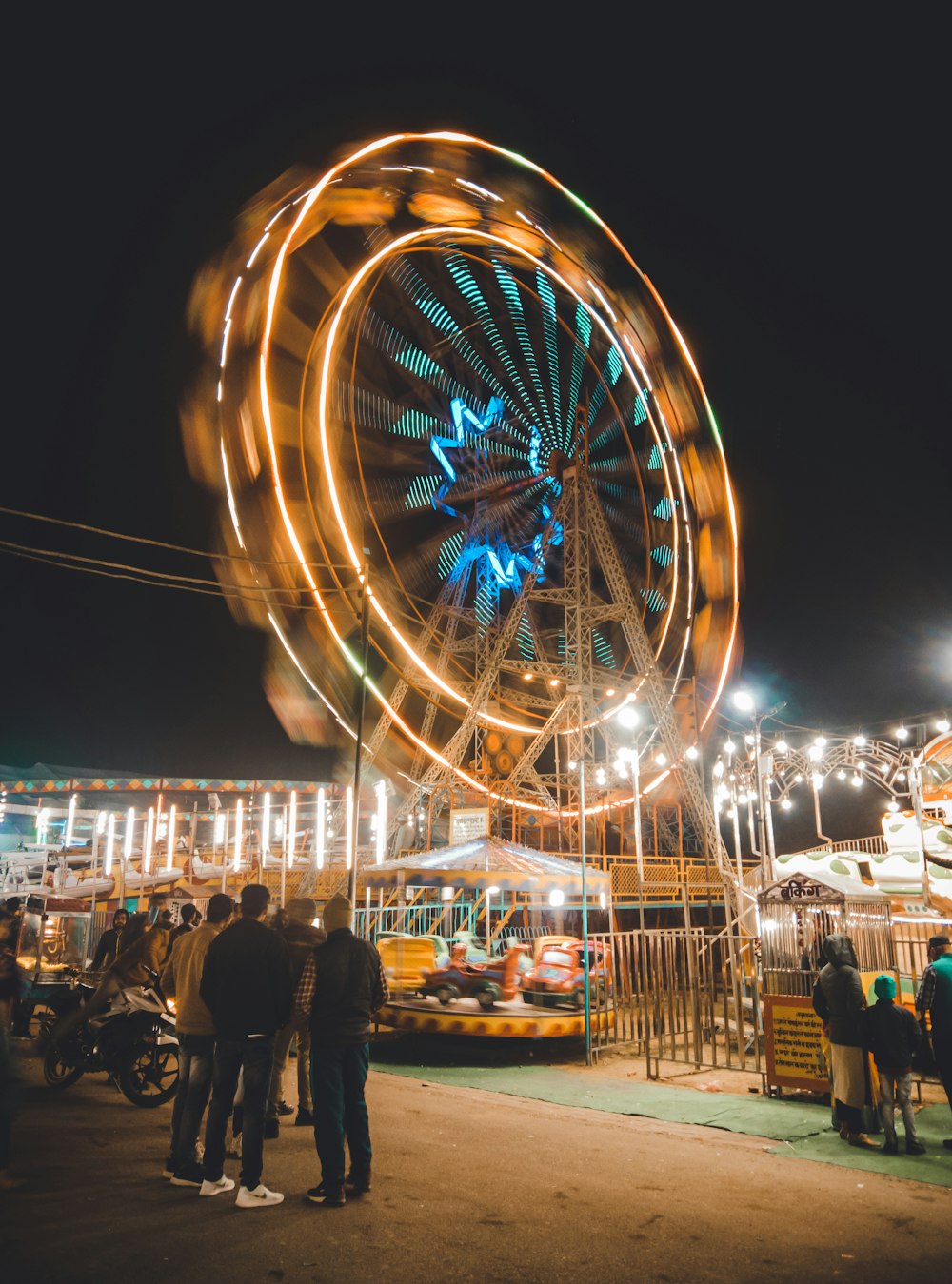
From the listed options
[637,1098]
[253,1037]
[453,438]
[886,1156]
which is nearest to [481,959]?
[637,1098]

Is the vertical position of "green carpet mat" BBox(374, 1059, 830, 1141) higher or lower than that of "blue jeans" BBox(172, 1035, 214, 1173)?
lower

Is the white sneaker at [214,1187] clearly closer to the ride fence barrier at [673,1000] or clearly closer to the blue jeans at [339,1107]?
the blue jeans at [339,1107]

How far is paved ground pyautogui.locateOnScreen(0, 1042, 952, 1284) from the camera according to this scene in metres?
4.02

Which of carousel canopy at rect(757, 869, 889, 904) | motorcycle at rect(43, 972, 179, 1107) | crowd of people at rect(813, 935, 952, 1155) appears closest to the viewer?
crowd of people at rect(813, 935, 952, 1155)

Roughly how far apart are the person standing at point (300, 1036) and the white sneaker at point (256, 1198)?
4.65 ft

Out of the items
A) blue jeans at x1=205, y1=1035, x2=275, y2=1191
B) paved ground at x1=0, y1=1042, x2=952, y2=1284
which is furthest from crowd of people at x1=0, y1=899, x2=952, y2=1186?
paved ground at x1=0, y1=1042, x2=952, y2=1284

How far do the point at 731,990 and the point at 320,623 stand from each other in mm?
10605

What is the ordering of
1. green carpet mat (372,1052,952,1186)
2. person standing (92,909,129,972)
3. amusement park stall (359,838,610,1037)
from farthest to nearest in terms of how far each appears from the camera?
amusement park stall (359,838,610,1037) < person standing (92,909,129,972) < green carpet mat (372,1052,952,1186)

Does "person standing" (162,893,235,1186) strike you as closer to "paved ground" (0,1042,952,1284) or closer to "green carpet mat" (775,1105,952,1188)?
"paved ground" (0,1042,952,1284)

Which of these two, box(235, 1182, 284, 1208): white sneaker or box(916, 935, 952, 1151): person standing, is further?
box(916, 935, 952, 1151): person standing

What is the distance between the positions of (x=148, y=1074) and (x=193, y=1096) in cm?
278

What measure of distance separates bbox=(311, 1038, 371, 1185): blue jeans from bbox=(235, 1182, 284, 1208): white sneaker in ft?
0.89

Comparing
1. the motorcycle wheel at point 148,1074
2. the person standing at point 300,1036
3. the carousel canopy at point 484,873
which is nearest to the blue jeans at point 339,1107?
the person standing at point 300,1036

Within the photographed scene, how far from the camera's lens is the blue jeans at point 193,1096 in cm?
509
